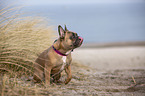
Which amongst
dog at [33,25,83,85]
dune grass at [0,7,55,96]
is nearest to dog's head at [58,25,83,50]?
dog at [33,25,83,85]

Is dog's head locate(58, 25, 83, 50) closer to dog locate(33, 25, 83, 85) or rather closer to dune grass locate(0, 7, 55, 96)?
dog locate(33, 25, 83, 85)

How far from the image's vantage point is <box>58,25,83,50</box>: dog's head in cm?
312

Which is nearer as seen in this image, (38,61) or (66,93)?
(66,93)

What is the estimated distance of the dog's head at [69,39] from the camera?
3.12m

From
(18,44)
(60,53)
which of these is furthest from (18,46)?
(60,53)

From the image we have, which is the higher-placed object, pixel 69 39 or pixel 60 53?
pixel 69 39

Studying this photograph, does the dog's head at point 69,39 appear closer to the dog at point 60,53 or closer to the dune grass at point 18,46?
the dog at point 60,53

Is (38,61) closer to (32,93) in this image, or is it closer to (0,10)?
(32,93)

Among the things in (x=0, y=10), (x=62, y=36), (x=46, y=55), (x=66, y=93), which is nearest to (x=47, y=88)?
(x=66, y=93)

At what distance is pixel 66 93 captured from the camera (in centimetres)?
296

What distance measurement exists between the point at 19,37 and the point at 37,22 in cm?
121

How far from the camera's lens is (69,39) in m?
3.15

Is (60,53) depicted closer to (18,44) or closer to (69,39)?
(69,39)

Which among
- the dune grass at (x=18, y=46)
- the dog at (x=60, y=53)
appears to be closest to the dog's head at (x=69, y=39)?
the dog at (x=60, y=53)
